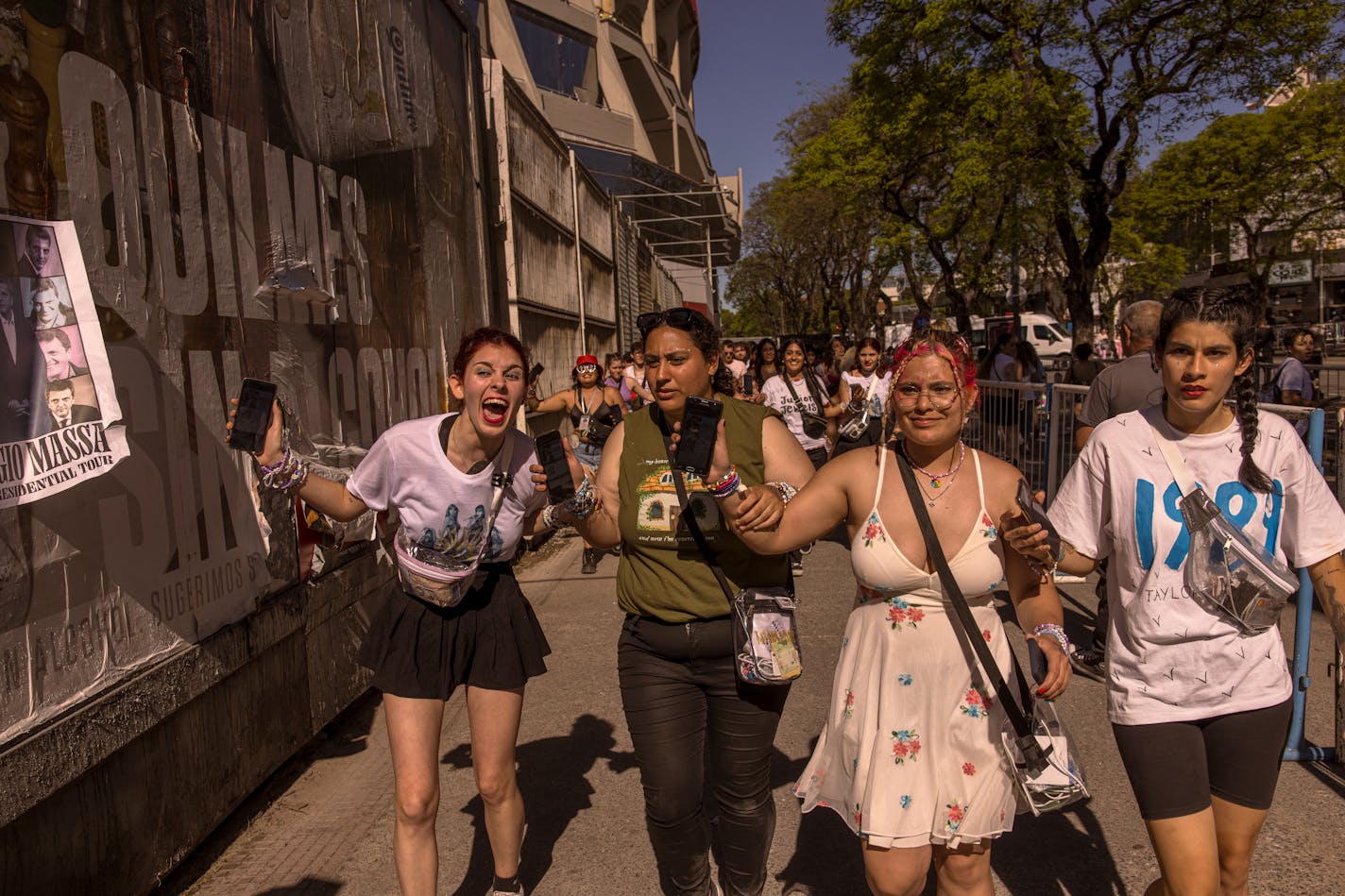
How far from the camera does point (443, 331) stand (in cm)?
717

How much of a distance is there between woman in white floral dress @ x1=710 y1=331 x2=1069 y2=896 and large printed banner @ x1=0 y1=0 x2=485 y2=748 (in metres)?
1.95

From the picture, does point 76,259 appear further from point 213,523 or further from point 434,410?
point 434,410

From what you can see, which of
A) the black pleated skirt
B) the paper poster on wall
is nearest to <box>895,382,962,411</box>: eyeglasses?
the black pleated skirt

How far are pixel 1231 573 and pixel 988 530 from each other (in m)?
0.59

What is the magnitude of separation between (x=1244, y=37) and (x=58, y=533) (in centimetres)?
1772

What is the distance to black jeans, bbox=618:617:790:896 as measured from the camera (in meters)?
2.93

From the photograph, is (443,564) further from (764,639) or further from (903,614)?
(903,614)

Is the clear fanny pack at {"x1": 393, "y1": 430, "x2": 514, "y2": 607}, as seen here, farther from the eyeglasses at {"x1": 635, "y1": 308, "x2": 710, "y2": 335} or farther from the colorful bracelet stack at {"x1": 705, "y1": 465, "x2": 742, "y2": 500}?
the colorful bracelet stack at {"x1": 705, "y1": 465, "x2": 742, "y2": 500}

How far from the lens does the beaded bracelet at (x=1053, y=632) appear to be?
251cm

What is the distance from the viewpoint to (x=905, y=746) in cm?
254

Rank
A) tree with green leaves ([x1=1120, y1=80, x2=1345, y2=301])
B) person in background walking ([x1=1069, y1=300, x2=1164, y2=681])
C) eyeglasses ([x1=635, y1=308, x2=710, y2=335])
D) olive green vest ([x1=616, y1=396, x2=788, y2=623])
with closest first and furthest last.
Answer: olive green vest ([x1=616, y1=396, x2=788, y2=623]) → eyeglasses ([x1=635, y1=308, x2=710, y2=335]) → person in background walking ([x1=1069, y1=300, x2=1164, y2=681]) → tree with green leaves ([x1=1120, y1=80, x2=1345, y2=301])

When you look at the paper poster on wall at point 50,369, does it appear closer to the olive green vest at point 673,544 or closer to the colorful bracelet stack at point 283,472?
the colorful bracelet stack at point 283,472

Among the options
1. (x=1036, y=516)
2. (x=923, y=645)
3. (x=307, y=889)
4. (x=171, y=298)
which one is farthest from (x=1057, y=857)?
(x=171, y=298)

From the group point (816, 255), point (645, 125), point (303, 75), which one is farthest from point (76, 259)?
point (645, 125)
